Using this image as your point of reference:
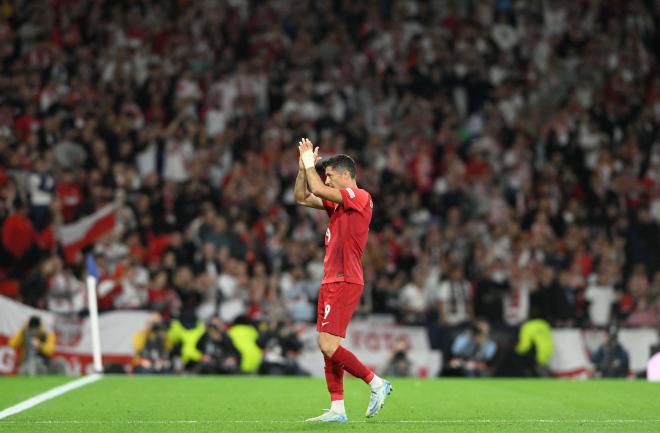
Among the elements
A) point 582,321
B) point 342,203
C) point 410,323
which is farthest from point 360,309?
point 342,203

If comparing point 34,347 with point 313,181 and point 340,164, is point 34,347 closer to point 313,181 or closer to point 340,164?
point 340,164

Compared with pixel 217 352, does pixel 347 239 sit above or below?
above

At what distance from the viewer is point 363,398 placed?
12.6 meters

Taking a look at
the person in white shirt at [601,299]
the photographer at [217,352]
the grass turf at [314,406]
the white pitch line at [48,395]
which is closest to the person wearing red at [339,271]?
the grass turf at [314,406]

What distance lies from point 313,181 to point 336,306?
1.06 meters

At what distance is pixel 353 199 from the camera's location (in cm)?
970

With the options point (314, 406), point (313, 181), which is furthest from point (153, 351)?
point (313, 181)

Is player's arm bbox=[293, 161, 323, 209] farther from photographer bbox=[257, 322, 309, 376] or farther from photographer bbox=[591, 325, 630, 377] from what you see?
photographer bbox=[591, 325, 630, 377]

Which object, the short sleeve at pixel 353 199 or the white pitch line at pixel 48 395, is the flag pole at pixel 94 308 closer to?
the white pitch line at pixel 48 395

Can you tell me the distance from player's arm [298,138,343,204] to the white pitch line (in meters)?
3.43

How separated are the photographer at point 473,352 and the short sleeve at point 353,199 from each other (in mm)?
9389

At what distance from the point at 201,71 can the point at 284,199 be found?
3630 mm

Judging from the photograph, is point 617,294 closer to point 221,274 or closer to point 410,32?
point 221,274

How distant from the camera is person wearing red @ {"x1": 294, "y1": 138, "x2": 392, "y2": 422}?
31.4 ft
